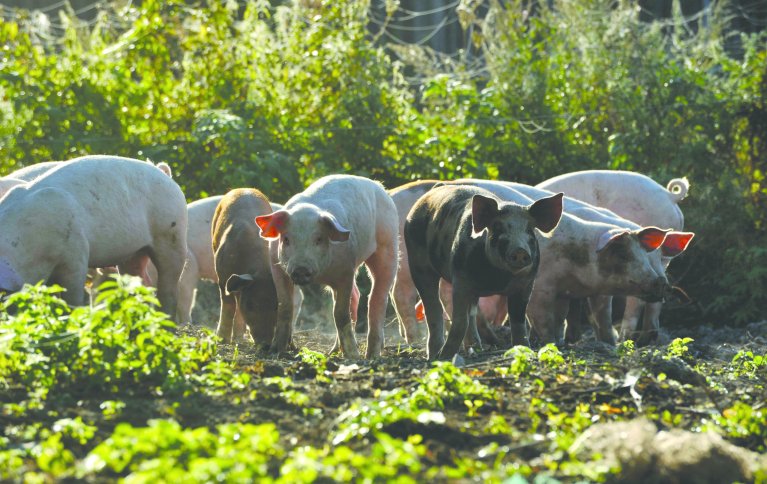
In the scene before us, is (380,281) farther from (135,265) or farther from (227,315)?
(135,265)

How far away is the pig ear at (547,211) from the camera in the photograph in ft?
23.3

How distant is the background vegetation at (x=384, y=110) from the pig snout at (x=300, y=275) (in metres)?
5.20

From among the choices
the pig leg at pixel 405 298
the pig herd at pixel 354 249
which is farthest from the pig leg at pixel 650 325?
the pig leg at pixel 405 298

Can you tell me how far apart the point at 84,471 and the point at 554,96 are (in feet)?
37.4

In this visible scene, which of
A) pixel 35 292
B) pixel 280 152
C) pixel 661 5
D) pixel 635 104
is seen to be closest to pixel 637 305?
pixel 635 104

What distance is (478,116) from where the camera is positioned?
46.5ft

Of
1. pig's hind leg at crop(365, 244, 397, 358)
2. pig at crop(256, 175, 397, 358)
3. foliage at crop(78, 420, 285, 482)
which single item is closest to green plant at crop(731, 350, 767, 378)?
pig at crop(256, 175, 397, 358)

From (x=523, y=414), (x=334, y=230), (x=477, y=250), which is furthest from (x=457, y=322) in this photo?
(x=523, y=414)

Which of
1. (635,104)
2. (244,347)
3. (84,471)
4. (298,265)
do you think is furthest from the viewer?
(635,104)

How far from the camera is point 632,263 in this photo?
8633 millimetres

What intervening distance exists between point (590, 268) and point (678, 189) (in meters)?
3.38

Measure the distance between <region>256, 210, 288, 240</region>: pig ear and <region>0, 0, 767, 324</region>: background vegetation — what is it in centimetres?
488

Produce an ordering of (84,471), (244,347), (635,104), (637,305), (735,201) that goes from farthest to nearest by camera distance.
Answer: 1. (635,104)
2. (735,201)
3. (637,305)
4. (244,347)
5. (84,471)

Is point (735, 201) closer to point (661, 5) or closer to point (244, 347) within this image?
point (244, 347)
